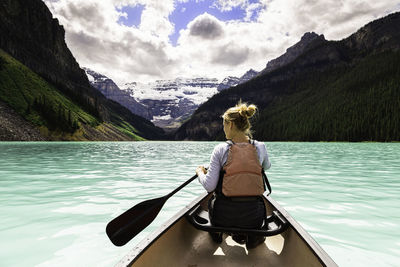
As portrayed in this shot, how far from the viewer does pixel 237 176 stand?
4.17 m

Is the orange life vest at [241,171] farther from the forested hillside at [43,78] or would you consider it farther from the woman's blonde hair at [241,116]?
the forested hillside at [43,78]

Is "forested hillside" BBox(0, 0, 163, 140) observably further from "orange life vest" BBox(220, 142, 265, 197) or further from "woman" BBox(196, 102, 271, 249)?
"orange life vest" BBox(220, 142, 265, 197)

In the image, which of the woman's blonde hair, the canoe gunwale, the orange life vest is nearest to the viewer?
the canoe gunwale

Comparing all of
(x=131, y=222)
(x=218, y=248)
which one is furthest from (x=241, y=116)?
(x=131, y=222)

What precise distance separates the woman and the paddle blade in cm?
177

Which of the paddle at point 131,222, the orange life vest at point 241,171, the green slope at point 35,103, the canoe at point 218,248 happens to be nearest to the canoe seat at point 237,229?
the canoe at point 218,248

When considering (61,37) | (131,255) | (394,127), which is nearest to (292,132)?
(394,127)

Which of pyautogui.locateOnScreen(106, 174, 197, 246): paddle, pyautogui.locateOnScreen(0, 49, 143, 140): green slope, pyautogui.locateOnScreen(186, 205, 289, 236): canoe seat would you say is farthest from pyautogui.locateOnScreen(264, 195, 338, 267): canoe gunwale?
pyautogui.locateOnScreen(0, 49, 143, 140): green slope

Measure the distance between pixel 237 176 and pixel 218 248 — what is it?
178cm

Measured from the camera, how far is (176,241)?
475 cm

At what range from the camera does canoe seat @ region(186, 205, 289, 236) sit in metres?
4.25

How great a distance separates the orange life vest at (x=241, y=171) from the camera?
4.16m

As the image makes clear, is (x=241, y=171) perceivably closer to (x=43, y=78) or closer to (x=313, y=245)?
(x=313, y=245)

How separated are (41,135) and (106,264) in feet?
353
